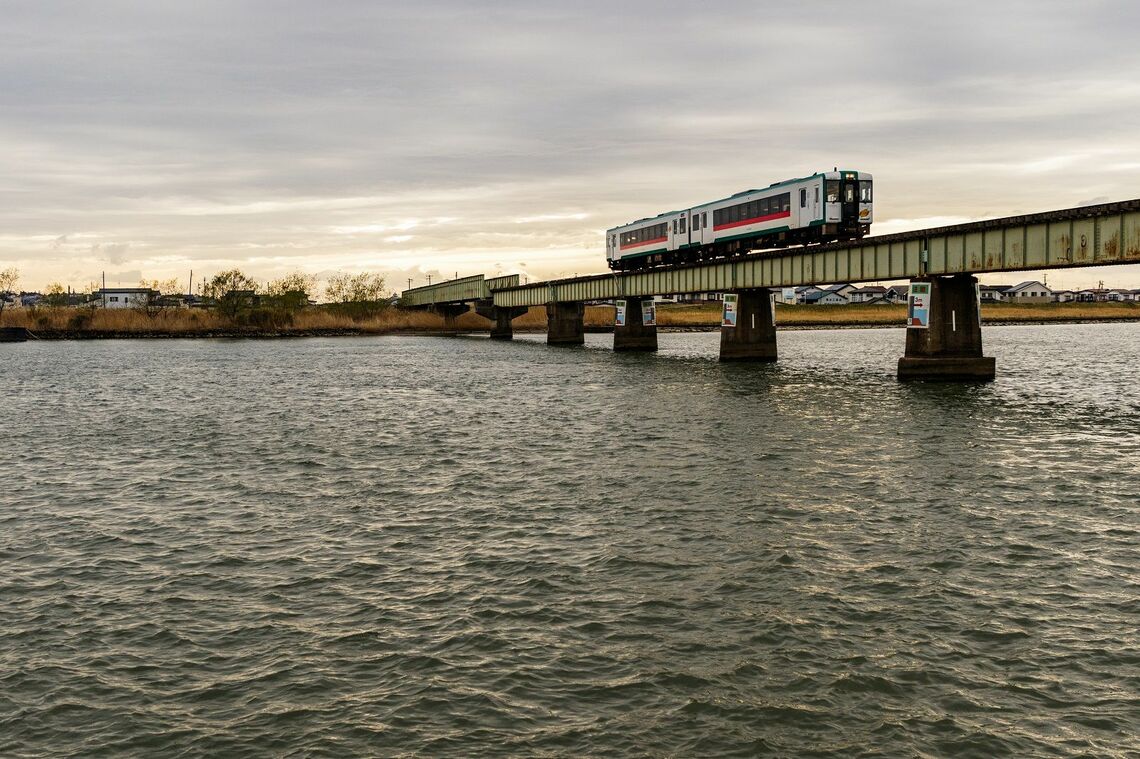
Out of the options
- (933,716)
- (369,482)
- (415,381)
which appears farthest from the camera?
(415,381)

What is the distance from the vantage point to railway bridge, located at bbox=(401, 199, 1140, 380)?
4531 centimetres

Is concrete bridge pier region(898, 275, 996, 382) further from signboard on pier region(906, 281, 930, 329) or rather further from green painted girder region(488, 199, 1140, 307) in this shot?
green painted girder region(488, 199, 1140, 307)

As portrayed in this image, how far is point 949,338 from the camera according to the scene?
5750cm

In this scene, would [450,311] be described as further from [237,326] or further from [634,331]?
[634,331]

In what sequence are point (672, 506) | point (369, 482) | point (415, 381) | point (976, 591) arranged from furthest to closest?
1. point (415, 381)
2. point (369, 482)
3. point (672, 506)
4. point (976, 591)

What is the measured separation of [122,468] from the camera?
3016 centimetres

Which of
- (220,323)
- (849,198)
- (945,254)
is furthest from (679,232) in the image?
(220,323)

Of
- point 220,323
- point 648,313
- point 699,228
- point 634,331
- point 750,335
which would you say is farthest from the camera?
point 220,323

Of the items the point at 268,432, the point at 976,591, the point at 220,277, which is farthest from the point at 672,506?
the point at 220,277

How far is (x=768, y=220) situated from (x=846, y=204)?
6754 mm

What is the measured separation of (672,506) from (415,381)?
46610 mm

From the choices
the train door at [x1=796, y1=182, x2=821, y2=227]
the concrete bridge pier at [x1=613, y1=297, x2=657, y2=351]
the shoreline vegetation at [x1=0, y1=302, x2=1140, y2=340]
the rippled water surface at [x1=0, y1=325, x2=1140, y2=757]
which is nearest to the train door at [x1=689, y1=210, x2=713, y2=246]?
the train door at [x1=796, y1=182, x2=821, y2=227]

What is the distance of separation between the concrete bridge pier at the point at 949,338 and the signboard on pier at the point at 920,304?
174 mm

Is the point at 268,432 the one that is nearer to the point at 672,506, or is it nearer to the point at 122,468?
the point at 122,468
